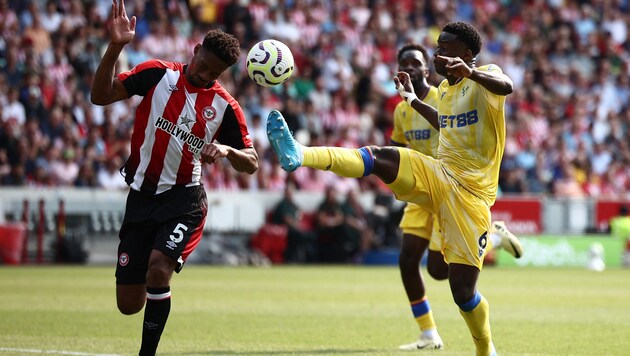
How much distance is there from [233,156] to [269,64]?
1.13 meters

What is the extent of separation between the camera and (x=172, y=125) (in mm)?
8695

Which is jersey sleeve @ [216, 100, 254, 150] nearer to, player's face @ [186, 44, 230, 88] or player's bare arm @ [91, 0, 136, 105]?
player's face @ [186, 44, 230, 88]

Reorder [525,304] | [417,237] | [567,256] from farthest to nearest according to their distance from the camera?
[567,256]
[525,304]
[417,237]

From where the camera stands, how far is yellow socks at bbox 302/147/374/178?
8.27 m

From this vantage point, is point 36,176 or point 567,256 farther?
point 567,256

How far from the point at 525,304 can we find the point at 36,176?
1210 cm

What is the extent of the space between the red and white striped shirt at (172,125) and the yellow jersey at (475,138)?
1729mm

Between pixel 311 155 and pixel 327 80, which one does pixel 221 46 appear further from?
pixel 327 80

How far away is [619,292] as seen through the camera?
18.2 meters

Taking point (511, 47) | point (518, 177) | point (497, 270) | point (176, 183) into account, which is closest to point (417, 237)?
point (176, 183)

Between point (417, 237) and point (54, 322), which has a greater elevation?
point (417, 237)

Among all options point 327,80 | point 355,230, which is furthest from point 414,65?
point 327,80

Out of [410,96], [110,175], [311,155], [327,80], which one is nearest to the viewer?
[311,155]

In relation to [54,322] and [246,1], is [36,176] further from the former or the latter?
[54,322]
